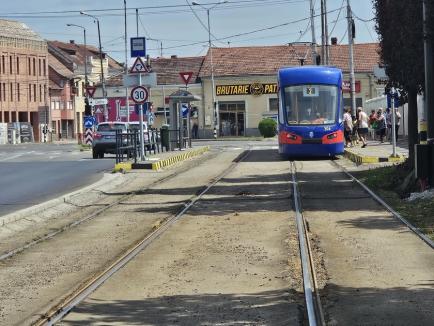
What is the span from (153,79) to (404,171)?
1224 cm

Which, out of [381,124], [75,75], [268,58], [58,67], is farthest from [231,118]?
[381,124]

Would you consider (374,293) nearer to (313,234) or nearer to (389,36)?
(313,234)

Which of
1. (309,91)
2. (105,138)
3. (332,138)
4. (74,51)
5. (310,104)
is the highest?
(74,51)

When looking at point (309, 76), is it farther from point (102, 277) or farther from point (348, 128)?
point (102, 277)

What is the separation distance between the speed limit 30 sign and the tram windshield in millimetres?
5065

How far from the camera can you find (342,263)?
405 inches

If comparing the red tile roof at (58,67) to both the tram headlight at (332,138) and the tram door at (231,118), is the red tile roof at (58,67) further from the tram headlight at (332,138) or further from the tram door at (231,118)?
the tram headlight at (332,138)

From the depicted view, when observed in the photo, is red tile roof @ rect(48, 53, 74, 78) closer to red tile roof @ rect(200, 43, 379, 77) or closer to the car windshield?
red tile roof @ rect(200, 43, 379, 77)

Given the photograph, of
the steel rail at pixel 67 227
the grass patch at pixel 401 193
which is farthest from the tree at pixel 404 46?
the steel rail at pixel 67 227

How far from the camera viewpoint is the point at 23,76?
95.1m

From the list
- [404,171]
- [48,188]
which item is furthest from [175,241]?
[48,188]

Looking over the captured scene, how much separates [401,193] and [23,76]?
267 ft

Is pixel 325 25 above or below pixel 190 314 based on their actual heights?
above

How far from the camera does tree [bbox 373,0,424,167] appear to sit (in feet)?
59.5
